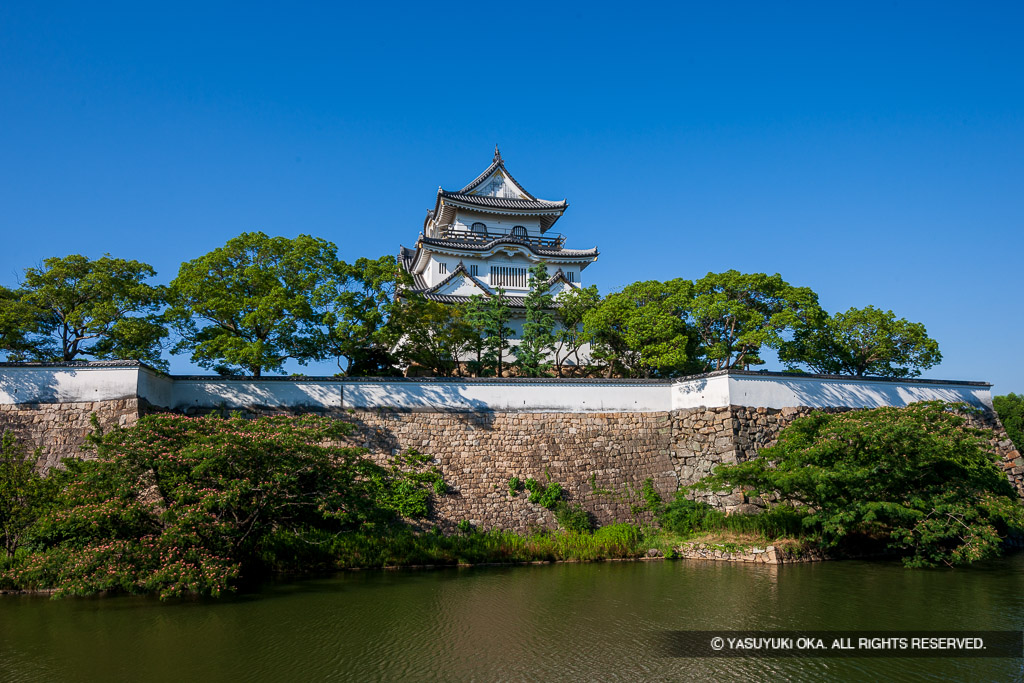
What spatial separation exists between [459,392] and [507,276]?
10.4 metres

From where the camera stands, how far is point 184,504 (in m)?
9.98

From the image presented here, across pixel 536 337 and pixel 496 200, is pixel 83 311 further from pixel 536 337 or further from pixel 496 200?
pixel 496 200

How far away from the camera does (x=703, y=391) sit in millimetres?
15289

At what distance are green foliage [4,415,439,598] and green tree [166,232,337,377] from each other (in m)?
3.88

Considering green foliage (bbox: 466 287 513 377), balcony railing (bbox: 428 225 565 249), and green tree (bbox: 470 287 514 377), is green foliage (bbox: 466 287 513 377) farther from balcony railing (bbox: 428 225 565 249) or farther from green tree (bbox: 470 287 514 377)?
balcony railing (bbox: 428 225 565 249)

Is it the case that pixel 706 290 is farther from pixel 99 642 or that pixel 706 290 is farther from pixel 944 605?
pixel 99 642

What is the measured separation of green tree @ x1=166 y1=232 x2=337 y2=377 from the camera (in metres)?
14.7

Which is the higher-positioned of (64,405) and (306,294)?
(306,294)

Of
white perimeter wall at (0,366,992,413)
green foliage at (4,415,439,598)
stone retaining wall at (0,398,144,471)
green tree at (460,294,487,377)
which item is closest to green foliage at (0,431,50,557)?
green foliage at (4,415,439,598)

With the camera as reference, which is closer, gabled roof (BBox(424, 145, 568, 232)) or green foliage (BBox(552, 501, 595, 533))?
green foliage (BBox(552, 501, 595, 533))

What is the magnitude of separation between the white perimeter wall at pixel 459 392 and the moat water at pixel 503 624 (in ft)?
14.1

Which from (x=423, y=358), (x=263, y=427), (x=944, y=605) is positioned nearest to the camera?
(x=944, y=605)

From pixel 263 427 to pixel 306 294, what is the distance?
17.6 ft

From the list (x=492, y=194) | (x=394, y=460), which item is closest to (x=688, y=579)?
(x=394, y=460)
